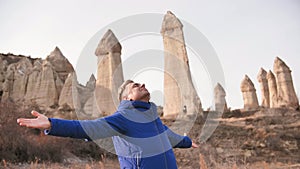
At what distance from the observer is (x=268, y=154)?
13.0 meters

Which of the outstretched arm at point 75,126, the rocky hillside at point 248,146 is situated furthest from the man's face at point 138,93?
the rocky hillside at point 248,146

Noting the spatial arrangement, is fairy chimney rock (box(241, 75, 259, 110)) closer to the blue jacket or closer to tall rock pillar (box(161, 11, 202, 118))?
tall rock pillar (box(161, 11, 202, 118))

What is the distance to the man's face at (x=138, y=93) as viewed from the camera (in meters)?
2.46

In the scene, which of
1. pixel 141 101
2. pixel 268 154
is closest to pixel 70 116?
pixel 268 154

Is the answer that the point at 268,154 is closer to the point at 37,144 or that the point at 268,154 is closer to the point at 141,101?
the point at 37,144

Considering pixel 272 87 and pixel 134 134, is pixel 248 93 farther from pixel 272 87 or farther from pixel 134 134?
pixel 134 134

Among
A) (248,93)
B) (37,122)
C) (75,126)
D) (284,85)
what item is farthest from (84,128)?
(248,93)

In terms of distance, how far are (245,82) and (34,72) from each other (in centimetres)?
2228

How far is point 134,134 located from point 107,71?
21.1 metres

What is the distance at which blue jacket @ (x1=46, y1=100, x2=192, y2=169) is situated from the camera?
213 centimetres

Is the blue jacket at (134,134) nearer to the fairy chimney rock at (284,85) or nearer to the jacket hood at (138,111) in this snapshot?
the jacket hood at (138,111)

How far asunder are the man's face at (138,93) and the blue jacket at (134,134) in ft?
0.16

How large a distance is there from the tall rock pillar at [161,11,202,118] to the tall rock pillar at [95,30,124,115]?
353cm

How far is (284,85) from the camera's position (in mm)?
31047
